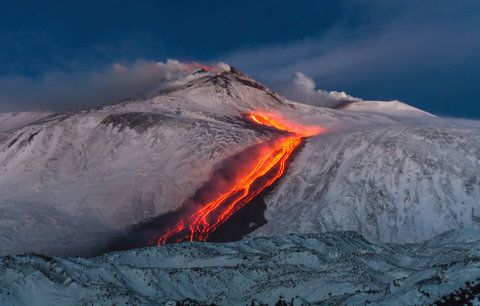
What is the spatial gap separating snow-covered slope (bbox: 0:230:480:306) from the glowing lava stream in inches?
1335

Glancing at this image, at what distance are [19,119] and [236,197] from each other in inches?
3872

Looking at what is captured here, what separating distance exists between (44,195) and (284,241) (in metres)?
61.6

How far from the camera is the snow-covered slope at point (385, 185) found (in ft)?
335

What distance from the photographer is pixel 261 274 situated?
187 ft

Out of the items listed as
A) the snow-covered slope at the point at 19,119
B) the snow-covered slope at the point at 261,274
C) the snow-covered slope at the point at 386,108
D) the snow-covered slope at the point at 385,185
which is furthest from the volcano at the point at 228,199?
the snow-covered slope at the point at 19,119

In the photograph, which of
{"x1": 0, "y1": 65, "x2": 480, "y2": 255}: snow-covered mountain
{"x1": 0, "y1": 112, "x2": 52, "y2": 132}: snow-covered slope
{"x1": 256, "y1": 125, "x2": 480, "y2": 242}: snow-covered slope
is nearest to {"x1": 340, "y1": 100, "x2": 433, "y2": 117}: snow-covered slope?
{"x1": 0, "y1": 65, "x2": 480, "y2": 255}: snow-covered mountain

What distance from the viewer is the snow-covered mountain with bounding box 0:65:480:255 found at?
104 metres

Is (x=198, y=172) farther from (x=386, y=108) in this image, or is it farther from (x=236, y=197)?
(x=386, y=108)

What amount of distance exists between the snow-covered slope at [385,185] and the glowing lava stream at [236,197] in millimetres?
2723

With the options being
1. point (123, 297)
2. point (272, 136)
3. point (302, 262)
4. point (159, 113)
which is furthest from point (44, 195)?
point (123, 297)

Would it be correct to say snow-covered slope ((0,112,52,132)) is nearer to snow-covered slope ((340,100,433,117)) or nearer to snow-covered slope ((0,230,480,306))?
snow-covered slope ((340,100,433,117))

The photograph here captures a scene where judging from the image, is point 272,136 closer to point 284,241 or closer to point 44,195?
point 44,195

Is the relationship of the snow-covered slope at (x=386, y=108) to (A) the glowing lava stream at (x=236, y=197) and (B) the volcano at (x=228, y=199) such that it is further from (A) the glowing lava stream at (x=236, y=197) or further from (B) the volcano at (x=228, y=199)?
(A) the glowing lava stream at (x=236, y=197)

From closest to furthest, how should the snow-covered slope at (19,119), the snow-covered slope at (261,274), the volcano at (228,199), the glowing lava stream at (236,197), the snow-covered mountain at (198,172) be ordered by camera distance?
the snow-covered slope at (261,274) < the volcano at (228,199) < the glowing lava stream at (236,197) < the snow-covered mountain at (198,172) < the snow-covered slope at (19,119)
